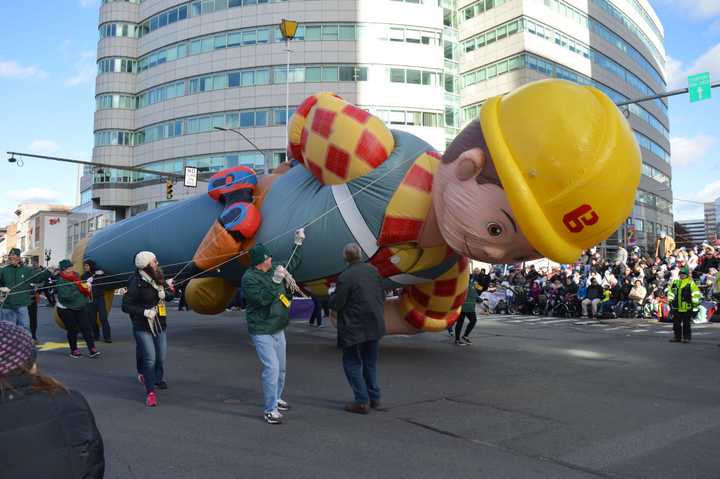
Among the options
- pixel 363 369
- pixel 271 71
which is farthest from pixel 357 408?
pixel 271 71

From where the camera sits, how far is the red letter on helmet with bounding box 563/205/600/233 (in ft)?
18.6

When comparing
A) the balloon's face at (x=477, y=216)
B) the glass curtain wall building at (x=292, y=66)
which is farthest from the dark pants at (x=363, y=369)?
the glass curtain wall building at (x=292, y=66)

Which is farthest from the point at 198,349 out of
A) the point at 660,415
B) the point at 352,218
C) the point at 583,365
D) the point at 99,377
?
the point at 660,415

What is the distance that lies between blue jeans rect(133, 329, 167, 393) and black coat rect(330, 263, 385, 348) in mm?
2104

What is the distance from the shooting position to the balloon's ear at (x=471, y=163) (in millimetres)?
6125

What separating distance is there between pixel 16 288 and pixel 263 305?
6.84m

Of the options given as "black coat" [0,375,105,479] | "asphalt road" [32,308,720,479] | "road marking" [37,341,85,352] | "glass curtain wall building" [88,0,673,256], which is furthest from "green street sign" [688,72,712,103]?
"glass curtain wall building" [88,0,673,256]

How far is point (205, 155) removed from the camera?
39.1m

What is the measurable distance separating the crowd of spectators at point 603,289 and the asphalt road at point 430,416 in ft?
23.9

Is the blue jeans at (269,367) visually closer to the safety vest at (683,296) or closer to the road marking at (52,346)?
the road marking at (52,346)

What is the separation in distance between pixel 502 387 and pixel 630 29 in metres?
58.1

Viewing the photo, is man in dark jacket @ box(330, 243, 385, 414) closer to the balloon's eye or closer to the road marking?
the balloon's eye

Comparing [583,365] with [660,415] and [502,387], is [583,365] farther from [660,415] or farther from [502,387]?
[660,415]

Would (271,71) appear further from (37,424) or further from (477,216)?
(37,424)
